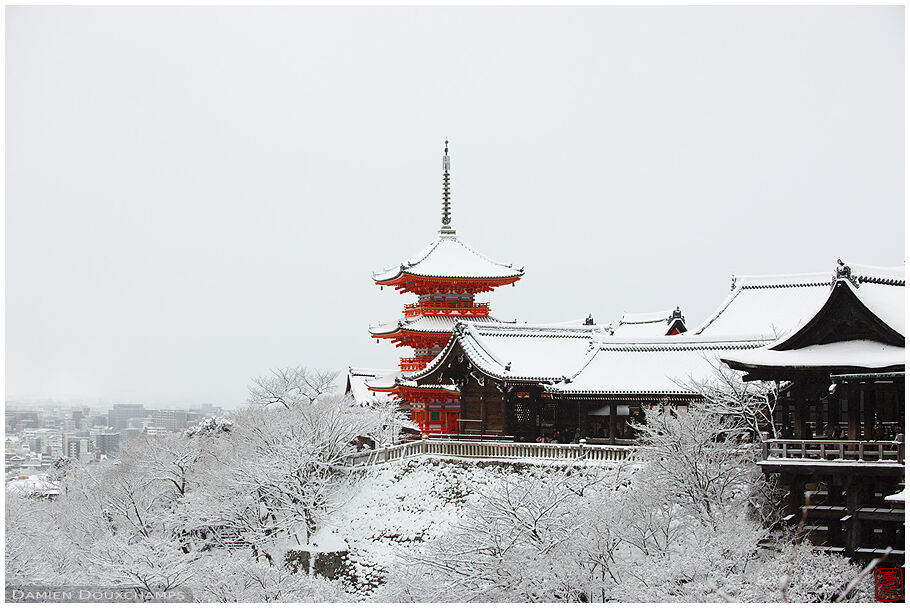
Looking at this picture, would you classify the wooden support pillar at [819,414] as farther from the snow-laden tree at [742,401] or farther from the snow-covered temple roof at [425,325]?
the snow-covered temple roof at [425,325]

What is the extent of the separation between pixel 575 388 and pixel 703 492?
7.85 m

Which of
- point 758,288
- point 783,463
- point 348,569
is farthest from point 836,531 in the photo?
point 758,288

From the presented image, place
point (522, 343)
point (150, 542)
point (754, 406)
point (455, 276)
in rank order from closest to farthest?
point (754, 406) < point (150, 542) < point (522, 343) < point (455, 276)

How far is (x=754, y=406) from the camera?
23297 millimetres

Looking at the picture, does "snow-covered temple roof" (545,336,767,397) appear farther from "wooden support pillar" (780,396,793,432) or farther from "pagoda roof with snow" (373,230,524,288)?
"pagoda roof with snow" (373,230,524,288)

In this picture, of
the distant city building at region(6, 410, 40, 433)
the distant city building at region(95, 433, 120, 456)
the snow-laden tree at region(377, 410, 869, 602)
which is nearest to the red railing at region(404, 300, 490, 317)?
the distant city building at region(95, 433, 120, 456)

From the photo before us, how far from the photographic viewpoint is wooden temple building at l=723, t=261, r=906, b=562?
18922 millimetres

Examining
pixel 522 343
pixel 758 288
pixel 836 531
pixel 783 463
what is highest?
pixel 758 288

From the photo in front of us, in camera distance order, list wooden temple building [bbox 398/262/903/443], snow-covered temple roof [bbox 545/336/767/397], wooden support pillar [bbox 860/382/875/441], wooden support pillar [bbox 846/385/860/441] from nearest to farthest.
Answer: wooden support pillar [bbox 846/385/860/441] < wooden support pillar [bbox 860/382/875/441] < snow-covered temple roof [bbox 545/336/767/397] < wooden temple building [bbox 398/262/903/443]

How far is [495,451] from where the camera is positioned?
2864 centimetres

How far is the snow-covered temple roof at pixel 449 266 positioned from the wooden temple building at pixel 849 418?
18836mm

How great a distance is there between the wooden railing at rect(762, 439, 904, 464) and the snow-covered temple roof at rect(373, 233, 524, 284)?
64.4 ft

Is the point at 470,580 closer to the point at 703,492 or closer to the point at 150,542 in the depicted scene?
the point at 703,492

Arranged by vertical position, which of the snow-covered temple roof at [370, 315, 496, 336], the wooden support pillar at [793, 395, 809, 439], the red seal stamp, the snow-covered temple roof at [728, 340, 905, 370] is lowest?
the red seal stamp
